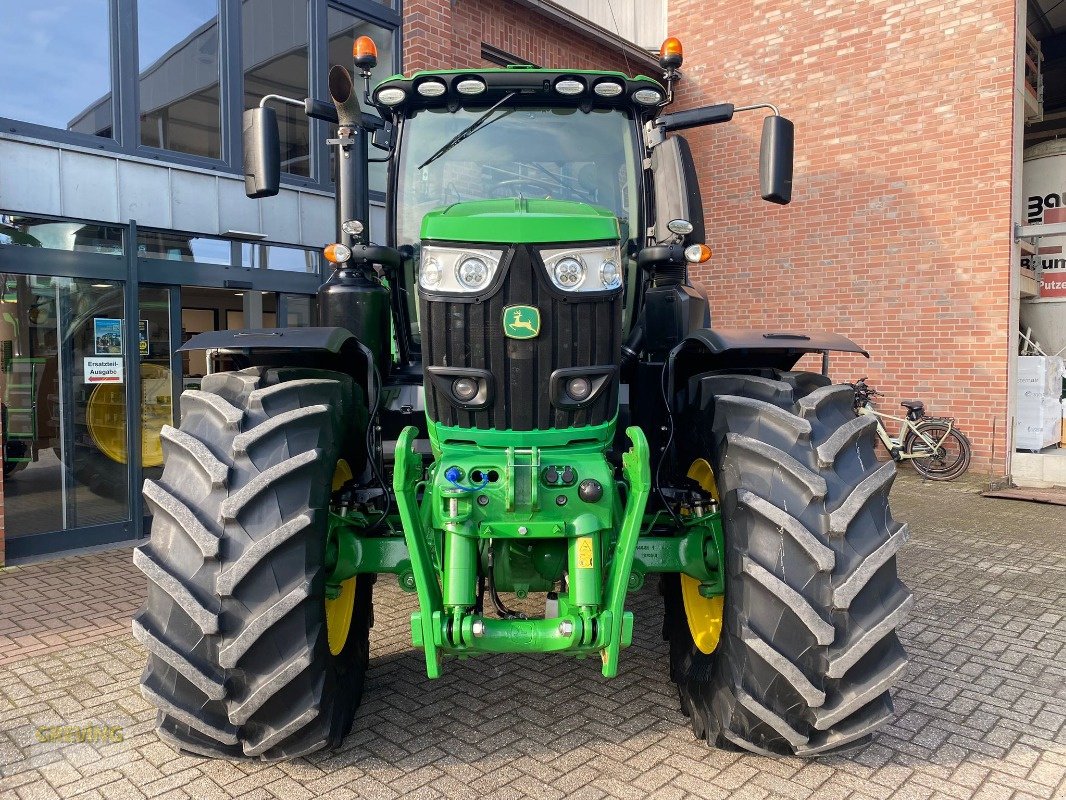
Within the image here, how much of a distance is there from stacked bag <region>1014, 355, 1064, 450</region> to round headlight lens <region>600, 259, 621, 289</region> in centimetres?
827

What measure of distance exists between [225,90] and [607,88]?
4.73 m

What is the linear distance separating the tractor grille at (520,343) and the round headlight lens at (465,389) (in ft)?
0.12

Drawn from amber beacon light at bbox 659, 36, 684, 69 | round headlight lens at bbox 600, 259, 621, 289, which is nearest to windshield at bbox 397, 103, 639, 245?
amber beacon light at bbox 659, 36, 684, 69

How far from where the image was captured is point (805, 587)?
2562 millimetres

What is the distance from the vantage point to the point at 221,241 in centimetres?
698

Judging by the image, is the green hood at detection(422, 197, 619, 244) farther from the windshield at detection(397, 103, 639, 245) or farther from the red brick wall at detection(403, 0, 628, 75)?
the red brick wall at detection(403, 0, 628, 75)

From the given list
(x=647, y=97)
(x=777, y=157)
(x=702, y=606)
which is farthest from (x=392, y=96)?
(x=702, y=606)

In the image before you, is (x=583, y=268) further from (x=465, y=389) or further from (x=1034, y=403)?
(x=1034, y=403)

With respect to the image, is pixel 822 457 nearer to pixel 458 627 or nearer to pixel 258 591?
pixel 458 627

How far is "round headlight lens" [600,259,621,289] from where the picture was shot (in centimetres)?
278

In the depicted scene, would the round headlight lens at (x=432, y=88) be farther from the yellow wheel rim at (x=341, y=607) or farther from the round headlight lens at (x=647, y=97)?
the yellow wheel rim at (x=341, y=607)

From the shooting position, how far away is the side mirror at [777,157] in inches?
143

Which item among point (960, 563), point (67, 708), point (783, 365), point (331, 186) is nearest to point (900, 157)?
point (960, 563)

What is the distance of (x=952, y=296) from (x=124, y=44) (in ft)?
27.9
